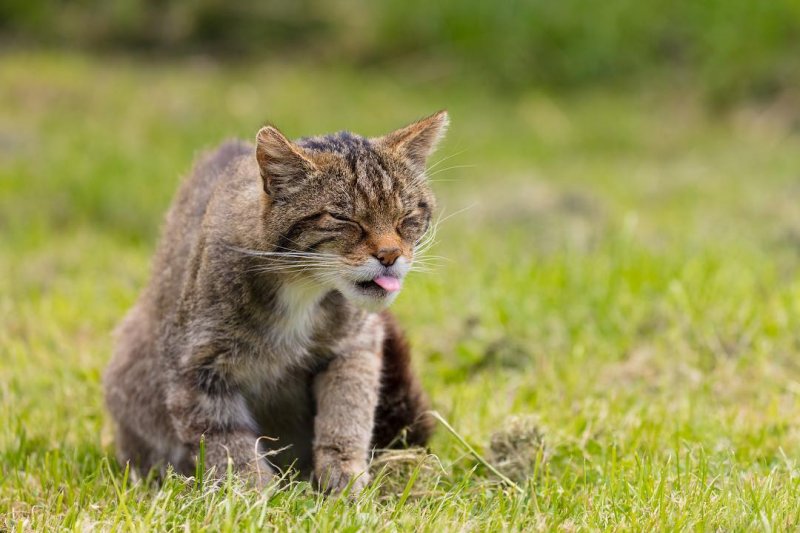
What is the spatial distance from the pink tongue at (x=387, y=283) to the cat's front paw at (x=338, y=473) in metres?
0.55

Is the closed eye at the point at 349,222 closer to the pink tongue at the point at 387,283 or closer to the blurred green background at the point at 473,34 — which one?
the pink tongue at the point at 387,283

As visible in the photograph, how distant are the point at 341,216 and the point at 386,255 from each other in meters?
0.19

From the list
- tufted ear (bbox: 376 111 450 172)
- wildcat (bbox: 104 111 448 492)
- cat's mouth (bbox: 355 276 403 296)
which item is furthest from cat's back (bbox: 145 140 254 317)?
cat's mouth (bbox: 355 276 403 296)

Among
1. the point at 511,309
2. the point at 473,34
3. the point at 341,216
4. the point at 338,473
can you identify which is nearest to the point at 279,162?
the point at 341,216

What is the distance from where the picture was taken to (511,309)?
16.8ft

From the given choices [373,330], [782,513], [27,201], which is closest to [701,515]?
[782,513]

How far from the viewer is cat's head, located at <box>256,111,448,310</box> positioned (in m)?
3.19

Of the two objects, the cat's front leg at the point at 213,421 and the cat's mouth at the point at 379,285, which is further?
the cat's front leg at the point at 213,421

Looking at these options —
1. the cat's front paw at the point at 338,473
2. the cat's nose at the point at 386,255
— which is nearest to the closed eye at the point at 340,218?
the cat's nose at the point at 386,255

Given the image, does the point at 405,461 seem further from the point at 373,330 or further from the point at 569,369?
the point at 569,369

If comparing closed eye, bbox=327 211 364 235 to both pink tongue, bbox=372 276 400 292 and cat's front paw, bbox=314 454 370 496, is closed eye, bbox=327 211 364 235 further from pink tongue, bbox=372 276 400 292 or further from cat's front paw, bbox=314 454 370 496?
cat's front paw, bbox=314 454 370 496

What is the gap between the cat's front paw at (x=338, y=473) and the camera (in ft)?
10.9

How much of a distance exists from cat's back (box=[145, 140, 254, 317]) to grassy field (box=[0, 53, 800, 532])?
0.62 metres

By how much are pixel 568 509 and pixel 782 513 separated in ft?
1.85
